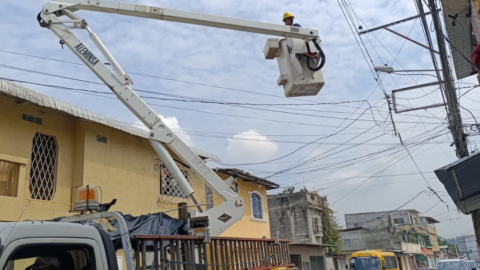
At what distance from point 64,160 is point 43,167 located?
0.52m

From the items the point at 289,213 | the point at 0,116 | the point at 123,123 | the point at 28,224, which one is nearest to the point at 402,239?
the point at 289,213

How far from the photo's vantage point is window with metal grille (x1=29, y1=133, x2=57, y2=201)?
31.6ft

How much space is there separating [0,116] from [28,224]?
744 cm

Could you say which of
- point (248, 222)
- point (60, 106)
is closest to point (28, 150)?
point (60, 106)

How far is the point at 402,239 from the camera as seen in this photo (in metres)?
47.8

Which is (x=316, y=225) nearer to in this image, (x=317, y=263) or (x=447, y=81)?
(x=317, y=263)

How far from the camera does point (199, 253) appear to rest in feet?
15.3

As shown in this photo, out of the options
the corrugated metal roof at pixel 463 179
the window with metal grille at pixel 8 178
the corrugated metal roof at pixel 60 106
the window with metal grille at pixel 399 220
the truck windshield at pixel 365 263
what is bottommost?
the truck windshield at pixel 365 263

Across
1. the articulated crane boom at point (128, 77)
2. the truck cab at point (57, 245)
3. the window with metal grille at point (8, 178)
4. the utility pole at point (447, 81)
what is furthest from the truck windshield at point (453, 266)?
the truck cab at point (57, 245)

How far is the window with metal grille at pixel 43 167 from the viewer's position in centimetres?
964

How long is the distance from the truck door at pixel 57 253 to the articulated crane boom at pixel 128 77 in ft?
9.54

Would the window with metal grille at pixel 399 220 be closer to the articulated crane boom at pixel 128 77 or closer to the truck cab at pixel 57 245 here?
the articulated crane boom at pixel 128 77

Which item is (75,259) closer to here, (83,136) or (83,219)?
(83,219)

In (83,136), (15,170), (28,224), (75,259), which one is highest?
(83,136)
